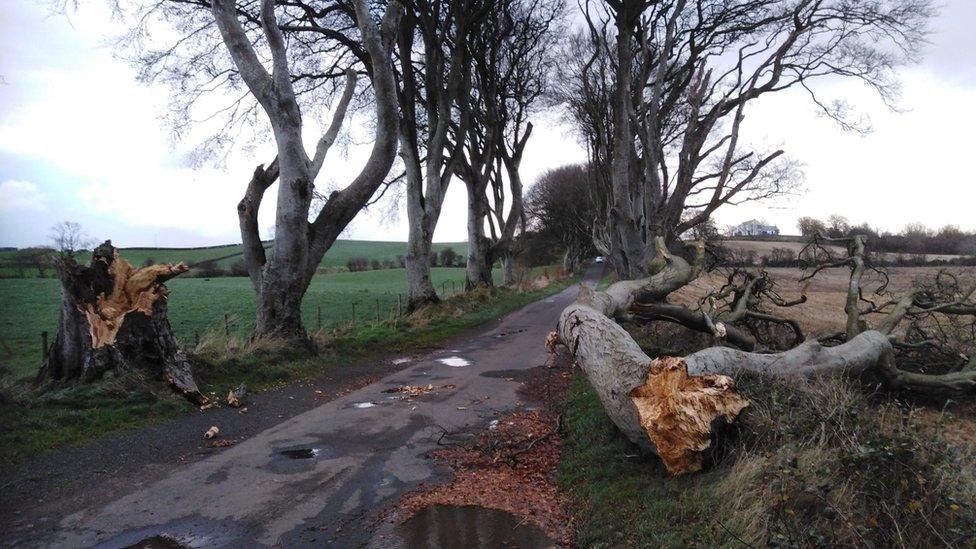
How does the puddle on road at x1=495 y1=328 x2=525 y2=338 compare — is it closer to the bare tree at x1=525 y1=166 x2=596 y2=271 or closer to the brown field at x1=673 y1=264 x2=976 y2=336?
the brown field at x1=673 y1=264 x2=976 y2=336

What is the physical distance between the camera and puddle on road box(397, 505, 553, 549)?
4.44 metres

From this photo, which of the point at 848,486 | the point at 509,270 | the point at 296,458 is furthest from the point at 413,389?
the point at 509,270

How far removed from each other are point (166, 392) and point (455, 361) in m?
5.58

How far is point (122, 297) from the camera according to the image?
8656 mm

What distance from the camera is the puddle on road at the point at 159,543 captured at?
434 centimetres

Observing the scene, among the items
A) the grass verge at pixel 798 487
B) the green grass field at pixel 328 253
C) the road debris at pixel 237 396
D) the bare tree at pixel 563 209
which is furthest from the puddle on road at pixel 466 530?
the bare tree at pixel 563 209

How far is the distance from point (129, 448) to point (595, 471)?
16.2 feet

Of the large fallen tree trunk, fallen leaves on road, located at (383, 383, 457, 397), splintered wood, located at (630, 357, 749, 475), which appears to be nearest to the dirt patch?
splintered wood, located at (630, 357, 749, 475)

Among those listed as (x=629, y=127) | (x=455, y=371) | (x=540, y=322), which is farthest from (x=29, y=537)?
(x=540, y=322)

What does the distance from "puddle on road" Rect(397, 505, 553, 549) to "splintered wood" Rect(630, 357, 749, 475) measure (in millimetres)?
1290

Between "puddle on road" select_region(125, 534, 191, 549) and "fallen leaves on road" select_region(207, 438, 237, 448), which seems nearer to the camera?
"puddle on road" select_region(125, 534, 191, 549)

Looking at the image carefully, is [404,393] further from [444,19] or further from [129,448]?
[444,19]

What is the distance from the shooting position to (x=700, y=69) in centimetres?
1814

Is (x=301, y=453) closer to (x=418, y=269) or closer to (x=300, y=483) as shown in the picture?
(x=300, y=483)
